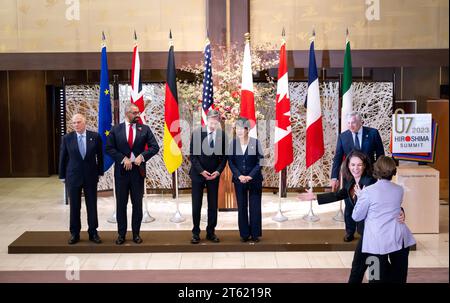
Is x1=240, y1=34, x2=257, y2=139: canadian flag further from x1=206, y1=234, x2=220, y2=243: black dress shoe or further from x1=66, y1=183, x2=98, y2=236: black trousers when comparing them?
x1=66, y1=183, x2=98, y2=236: black trousers

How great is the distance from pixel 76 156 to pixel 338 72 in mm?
4890

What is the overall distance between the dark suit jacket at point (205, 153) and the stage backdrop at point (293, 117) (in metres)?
2.98

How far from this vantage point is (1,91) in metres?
13.5

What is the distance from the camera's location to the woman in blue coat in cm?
771

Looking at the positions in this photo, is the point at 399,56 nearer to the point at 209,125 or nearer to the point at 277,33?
the point at 277,33

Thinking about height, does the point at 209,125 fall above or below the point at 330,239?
above

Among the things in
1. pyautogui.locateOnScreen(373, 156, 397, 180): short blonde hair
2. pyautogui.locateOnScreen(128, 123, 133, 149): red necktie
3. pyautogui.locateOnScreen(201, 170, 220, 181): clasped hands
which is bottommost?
pyautogui.locateOnScreen(201, 170, 220, 181): clasped hands

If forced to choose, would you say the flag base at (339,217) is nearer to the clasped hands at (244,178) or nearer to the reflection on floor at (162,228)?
the reflection on floor at (162,228)

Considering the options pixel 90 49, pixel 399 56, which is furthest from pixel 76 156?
pixel 399 56

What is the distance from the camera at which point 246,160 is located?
305 inches

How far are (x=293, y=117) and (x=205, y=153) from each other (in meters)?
3.29

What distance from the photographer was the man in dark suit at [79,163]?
7730 mm

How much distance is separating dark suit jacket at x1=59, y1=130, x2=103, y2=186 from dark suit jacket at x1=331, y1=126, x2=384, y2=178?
255cm

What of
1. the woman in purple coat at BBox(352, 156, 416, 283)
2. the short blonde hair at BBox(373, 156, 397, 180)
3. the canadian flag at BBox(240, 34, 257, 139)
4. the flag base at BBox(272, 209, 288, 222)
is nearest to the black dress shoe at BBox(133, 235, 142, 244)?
the canadian flag at BBox(240, 34, 257, 139)
